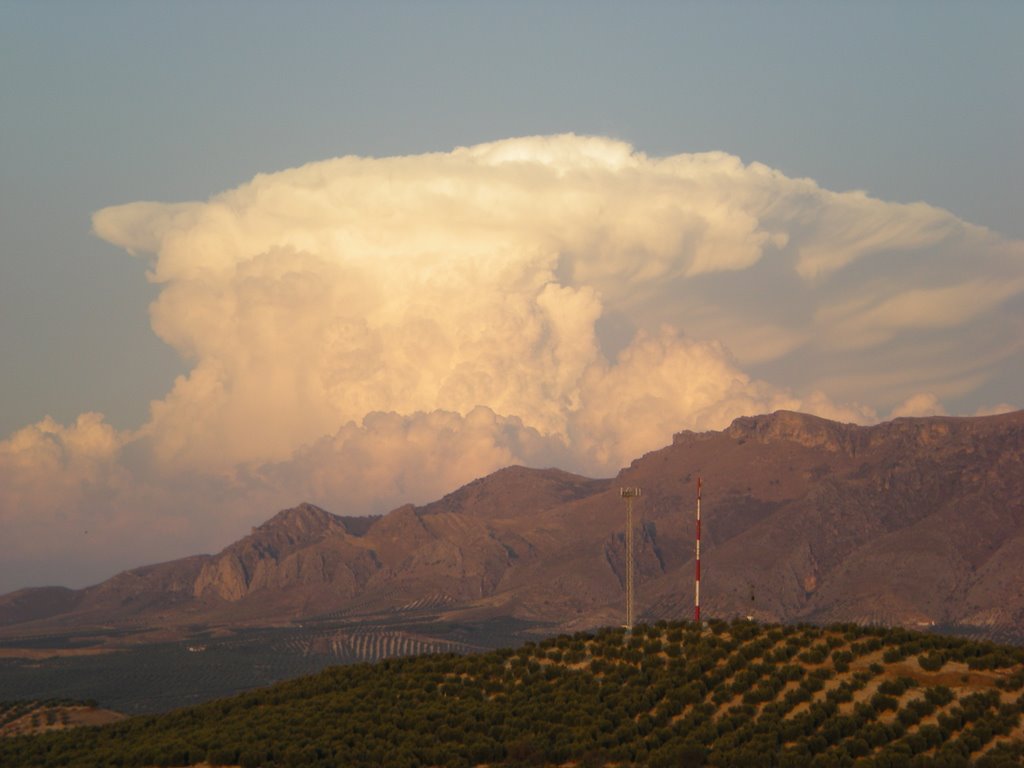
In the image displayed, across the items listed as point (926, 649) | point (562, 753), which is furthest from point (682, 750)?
point (926, 649)

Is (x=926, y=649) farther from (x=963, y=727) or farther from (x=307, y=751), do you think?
(x=307, y=751)

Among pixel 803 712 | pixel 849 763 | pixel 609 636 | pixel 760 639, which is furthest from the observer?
pixel 609 636

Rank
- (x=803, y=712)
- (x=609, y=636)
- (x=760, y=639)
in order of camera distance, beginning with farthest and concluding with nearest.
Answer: (x=609, y=636)
(x=760, y=639)
(x=803, y=712)

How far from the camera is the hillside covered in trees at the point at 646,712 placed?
190ft

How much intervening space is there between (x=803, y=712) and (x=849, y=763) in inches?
243

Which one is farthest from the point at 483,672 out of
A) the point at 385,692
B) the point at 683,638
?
the point at 683,638

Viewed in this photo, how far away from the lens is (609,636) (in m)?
78.4

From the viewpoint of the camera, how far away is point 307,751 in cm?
6475

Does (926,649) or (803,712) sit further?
(926,649)

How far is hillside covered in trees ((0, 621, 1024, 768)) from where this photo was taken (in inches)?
2285

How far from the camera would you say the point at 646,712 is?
65.1m

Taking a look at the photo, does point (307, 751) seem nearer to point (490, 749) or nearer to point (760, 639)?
point (490, 749)

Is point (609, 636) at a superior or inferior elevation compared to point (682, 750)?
superior

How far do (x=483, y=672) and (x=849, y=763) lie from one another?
2592cm
